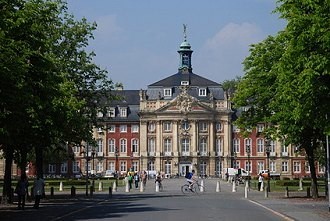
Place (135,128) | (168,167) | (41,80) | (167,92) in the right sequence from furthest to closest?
(135,128) → (167,92) → (168,167) → (41,80)

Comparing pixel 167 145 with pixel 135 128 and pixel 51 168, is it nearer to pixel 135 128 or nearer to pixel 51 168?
pixel 135 128

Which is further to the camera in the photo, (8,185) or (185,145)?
(185,145)

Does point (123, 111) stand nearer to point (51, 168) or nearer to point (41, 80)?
point (51, 168)

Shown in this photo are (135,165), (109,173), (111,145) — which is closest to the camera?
(109,173)

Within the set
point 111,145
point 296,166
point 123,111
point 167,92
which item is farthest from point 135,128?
point 296,166

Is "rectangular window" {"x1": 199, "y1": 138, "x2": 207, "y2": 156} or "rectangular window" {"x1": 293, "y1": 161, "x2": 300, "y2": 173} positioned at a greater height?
"rectangular window" {"x1": 199, "y1": 138, "x2": 207, "y2": 156}

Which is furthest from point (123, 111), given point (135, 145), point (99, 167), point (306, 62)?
point (306, 62)

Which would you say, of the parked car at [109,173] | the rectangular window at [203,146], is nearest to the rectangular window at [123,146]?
the parked car at [109,173]

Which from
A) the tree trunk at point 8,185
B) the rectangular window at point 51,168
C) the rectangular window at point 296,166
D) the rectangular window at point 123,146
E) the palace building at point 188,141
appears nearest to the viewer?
the tree trunk at point 8,185

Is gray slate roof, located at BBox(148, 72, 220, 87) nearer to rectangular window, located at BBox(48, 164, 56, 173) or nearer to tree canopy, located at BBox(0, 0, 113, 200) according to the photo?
rectangular window, located at BBox(48, 164, 56, 173)

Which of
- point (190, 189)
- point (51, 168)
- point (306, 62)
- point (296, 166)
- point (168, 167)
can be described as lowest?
point (190, 189)

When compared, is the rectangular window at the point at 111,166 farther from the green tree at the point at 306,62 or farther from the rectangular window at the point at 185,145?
the green tree at the point at 306,62

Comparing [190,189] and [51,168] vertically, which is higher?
[51,168]

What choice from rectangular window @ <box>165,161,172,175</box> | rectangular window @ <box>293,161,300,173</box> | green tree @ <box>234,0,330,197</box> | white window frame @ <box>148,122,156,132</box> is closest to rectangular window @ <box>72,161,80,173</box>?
white window frame @ <box>148,122,156,132</box>
